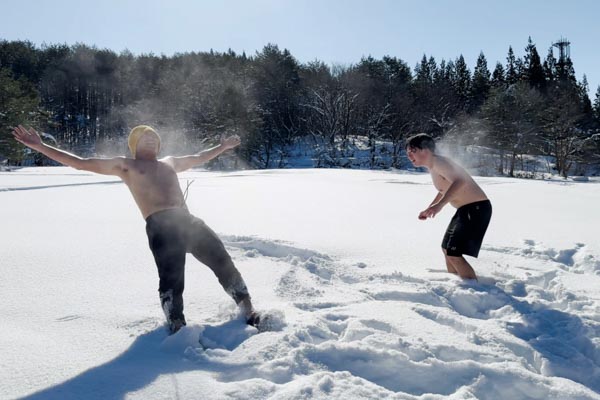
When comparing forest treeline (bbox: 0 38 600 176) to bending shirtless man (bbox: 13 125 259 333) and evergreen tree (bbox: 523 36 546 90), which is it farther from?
bending shirtless man (bbox: 13 125 259 333)

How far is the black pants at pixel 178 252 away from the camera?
7.82 feet

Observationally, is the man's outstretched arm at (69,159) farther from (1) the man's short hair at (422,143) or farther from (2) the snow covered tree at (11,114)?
(2) the snow covered tree at (11,114)

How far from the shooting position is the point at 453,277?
3.53 m

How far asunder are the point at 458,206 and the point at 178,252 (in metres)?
2.44

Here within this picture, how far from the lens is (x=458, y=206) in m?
3.66

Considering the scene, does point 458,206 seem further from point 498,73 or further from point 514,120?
point 498,73

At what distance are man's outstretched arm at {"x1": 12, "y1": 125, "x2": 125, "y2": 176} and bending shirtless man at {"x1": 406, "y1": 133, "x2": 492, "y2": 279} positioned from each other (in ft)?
7.57

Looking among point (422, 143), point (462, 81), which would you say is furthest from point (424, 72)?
point (422, 143)

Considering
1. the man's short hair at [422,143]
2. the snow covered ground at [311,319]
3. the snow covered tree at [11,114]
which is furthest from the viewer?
the snow covered tree at [11,114]

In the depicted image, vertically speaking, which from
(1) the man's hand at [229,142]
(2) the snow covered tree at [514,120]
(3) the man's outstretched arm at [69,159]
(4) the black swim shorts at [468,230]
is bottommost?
→ (4) the black swim shorts at [468,230]

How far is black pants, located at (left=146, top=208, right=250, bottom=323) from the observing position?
2.38 metres

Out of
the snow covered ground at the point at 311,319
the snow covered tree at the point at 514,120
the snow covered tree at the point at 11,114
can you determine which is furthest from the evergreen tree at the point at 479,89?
the snow covered ground at the point at 311,319

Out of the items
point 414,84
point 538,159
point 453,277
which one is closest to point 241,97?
point 414,84

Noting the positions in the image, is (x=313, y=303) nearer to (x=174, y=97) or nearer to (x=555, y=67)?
(x=174, y=97)
